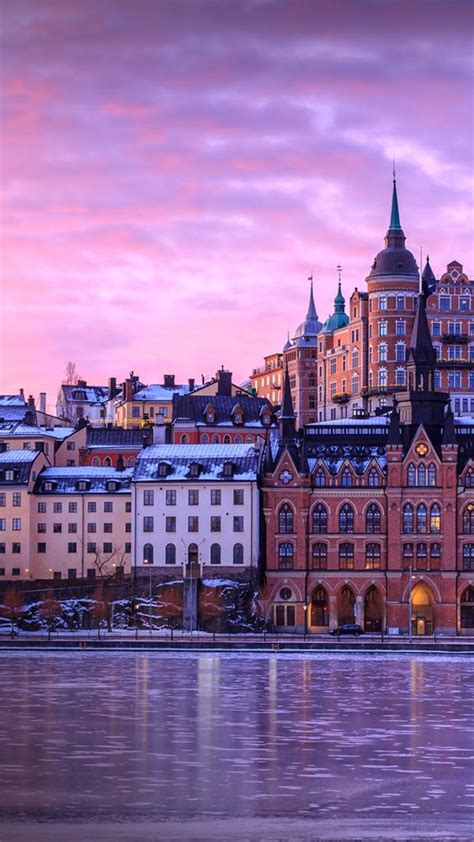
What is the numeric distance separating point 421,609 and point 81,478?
30878 mm

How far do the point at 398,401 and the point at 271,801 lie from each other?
102m

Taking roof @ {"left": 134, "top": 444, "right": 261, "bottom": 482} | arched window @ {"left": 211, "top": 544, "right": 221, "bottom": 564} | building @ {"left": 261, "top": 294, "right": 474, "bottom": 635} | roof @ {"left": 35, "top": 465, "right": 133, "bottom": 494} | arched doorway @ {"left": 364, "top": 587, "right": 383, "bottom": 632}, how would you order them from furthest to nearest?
roof @ {"left": 35, "top": 465, "right": 133, "bottom": 494}
roof @ {"left": 134, "top": 444, "right": 261, "bottom": 482}
arched window @ {"left": 211, "top": 544, "right": 221, "bottom": 564}
building @ {"left": 261, "top": 294, "right": 474, "bottom": 635}
arched doorway @ {"left": 364, "top": 587, "right": 383, "bottom": 632}

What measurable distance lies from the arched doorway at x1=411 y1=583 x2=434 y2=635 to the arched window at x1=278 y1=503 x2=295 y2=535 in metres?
11.1

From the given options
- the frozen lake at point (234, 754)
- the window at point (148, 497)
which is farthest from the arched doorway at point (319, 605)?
the frozen lake at point (234, 754)

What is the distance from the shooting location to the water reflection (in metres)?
56.1

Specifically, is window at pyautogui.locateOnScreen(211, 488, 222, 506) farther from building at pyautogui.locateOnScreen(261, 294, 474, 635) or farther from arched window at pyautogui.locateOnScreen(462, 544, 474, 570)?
arched window at pyautogui.locateOnScreen(462, 544, 474, 570)

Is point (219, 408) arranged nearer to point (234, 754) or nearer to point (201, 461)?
point (201, 461)

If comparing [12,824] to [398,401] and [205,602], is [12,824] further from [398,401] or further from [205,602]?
[398,401]

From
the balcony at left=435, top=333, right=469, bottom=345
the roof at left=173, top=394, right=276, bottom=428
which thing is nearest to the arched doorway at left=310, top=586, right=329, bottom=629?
the balcony at left=435, top=333, right=469, bottom=345

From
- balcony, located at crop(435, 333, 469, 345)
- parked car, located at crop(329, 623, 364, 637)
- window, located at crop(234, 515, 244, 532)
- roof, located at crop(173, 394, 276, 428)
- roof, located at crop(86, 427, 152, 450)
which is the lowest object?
parked car, located at crop(329, 623, 364, 637)

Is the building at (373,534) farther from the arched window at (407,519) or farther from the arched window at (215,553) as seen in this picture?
the arched window at (215,553)

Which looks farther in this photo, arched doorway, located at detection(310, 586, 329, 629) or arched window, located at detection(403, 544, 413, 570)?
arched window, located at detection(403, 544, 413, 570)

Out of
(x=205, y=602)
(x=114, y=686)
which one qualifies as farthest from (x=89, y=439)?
(x=114, y=686)

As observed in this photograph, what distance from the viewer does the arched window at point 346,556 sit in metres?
150
